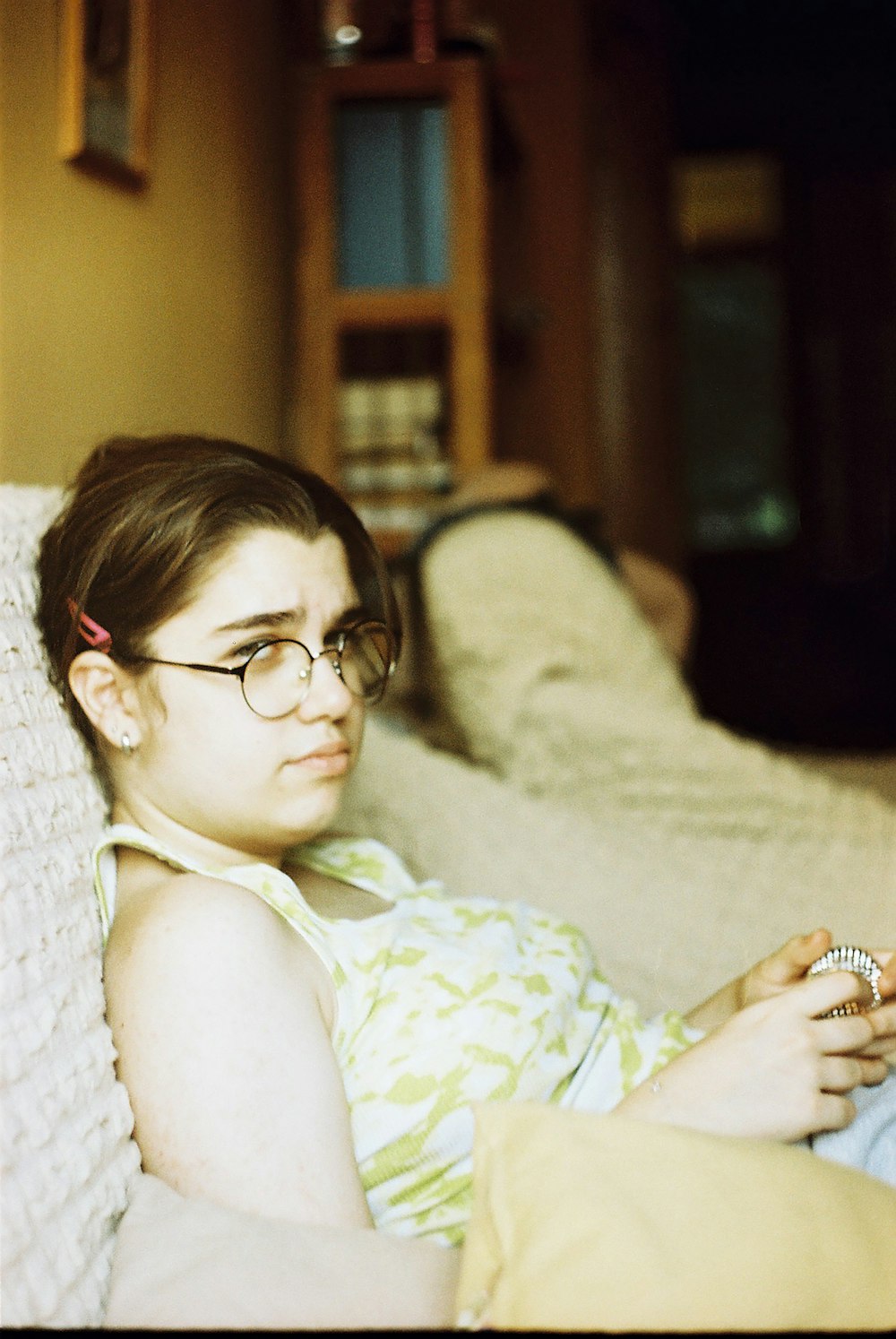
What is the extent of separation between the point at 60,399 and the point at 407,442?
3.73 ft

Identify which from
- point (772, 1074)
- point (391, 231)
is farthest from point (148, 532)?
point (391, 231)

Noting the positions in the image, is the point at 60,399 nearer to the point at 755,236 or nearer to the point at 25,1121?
the point at 25,1121

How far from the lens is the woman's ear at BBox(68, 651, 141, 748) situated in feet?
3.11

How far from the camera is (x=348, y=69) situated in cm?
241

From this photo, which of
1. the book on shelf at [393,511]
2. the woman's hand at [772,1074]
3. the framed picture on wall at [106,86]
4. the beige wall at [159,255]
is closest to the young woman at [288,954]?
the woman's hand at [772,1074]

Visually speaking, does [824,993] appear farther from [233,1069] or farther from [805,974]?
[233,1069]

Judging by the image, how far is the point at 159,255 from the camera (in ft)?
5.88

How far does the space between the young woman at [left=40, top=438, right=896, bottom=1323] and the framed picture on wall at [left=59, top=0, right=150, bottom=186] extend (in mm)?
572

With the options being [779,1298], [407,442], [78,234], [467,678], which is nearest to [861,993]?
[779,1298]

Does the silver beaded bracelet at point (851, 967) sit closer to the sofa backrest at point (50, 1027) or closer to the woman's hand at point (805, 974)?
the woman's hand at point (805, 974)

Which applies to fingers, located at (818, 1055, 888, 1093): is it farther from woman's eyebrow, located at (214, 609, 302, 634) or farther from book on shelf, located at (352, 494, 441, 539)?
book on shelf, located at (352, 494, 441, 539)

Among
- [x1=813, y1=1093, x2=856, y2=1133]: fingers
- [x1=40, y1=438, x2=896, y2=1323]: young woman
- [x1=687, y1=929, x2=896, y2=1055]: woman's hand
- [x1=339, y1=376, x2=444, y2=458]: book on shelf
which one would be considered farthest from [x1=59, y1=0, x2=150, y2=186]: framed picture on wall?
[x1=813, y1=1093, x2=856, y2=1133]: fingers

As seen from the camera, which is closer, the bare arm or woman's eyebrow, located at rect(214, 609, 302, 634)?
the bare arm

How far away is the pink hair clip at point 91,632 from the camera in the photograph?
95 centimetres
